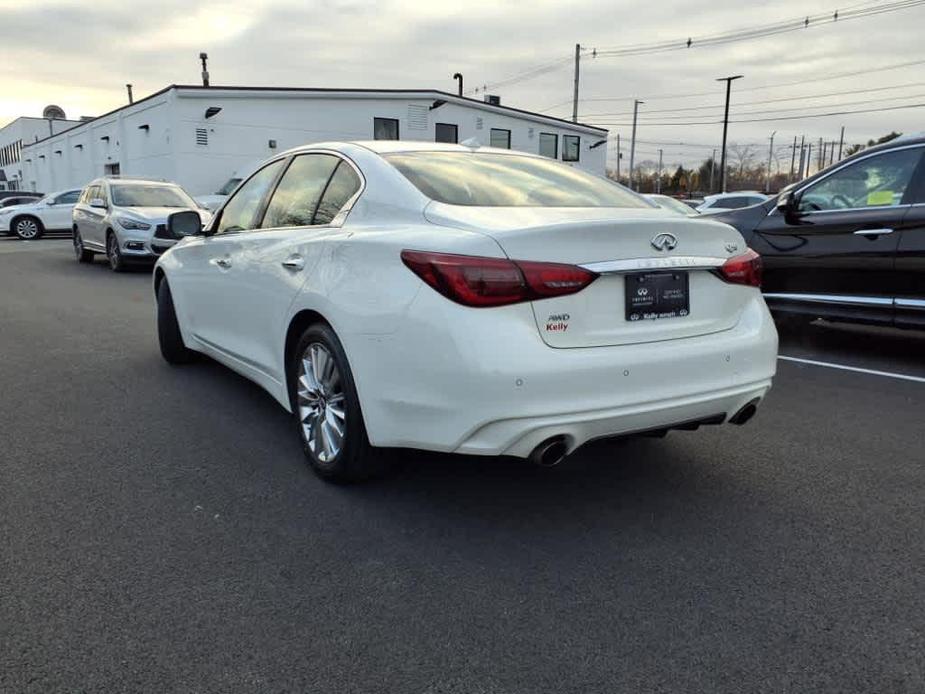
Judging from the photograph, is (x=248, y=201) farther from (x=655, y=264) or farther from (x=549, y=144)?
(x=549, y=144)

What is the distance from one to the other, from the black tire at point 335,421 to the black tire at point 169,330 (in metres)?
2.44

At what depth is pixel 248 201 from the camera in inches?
185

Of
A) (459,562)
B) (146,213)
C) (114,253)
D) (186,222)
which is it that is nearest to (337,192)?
(459,562)

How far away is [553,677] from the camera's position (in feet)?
7.18

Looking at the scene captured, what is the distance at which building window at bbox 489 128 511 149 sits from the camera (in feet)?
101

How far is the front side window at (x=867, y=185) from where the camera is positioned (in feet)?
19.8

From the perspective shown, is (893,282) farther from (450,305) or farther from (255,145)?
(255,145)

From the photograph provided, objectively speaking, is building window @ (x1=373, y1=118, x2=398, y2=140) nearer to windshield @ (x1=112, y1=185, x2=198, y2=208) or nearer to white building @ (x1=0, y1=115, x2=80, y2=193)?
windshield @ (x1=112, y1=185, x2=198, y2=208)

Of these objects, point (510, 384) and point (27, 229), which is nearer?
point (510, 384)

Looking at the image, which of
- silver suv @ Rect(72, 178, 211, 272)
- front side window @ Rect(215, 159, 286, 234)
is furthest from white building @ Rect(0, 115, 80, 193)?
front side window @ Rect(215, 159, 286, 234)

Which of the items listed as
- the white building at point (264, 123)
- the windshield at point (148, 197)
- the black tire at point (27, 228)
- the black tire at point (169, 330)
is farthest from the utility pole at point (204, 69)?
the black tire at point (169, 330)

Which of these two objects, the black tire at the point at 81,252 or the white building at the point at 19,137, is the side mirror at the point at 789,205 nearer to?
the black tire at the point at 81,252

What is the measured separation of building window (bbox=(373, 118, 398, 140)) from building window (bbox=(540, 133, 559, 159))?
763 cm

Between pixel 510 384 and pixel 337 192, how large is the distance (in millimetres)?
1586
